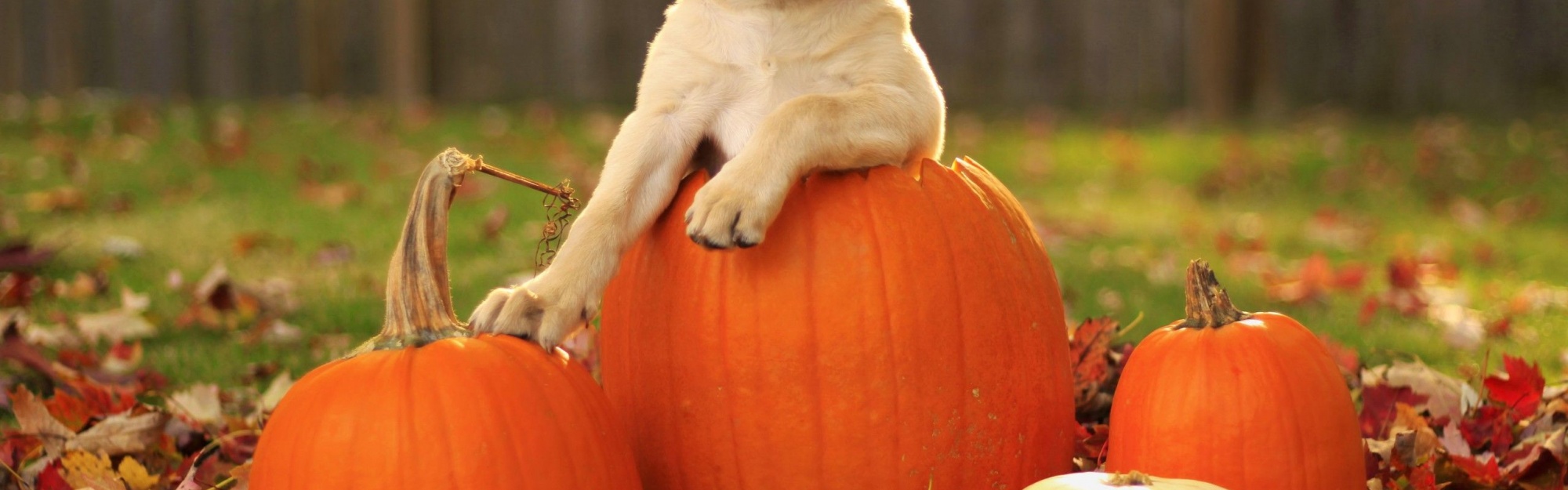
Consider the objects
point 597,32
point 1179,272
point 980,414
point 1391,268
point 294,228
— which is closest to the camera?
point 980,414

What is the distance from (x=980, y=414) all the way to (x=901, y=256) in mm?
266

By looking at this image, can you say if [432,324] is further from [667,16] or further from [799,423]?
[667,16]

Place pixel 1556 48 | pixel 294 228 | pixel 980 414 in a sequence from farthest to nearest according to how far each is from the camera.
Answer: pixel 1556 48 → pixel 294 228 → pixel 980 414

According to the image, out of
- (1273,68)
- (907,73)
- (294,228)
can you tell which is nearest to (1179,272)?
(907,73)

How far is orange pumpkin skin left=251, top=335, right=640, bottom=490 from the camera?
1.71 m

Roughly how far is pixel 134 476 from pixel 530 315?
799 mm

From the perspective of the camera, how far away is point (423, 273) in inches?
72.2

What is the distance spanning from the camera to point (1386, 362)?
306cm

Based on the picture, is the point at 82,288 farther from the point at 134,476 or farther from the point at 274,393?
the point at 134,476

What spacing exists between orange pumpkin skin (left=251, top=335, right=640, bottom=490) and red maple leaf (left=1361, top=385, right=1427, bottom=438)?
148 cm

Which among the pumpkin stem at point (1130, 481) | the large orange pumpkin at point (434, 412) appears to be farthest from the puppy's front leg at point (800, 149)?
the pumpkin stem at point (1130, 481)

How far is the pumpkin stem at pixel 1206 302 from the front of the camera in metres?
2.00

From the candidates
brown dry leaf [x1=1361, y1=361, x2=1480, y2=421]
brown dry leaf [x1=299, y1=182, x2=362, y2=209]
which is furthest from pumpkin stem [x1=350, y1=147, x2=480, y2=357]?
brown dry leaf [x1=299, y1=182, x2=362, y2=209]

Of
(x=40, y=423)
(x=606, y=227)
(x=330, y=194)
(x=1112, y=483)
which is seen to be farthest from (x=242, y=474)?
(x=330, y=194)
